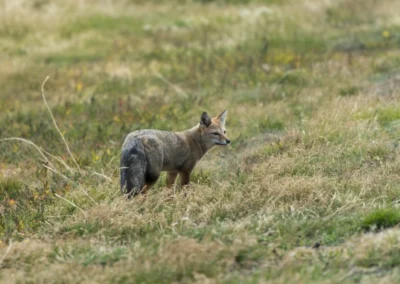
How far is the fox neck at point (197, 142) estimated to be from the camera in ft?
33.4

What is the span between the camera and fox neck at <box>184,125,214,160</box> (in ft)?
33.4

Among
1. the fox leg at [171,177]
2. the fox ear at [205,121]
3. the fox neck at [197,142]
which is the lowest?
the fox leg at [171,177]

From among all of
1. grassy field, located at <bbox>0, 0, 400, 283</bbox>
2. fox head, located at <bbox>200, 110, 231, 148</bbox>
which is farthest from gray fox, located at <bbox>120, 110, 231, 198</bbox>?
grassy field, located at <bbox>0, 0, 400, 283</bbox>

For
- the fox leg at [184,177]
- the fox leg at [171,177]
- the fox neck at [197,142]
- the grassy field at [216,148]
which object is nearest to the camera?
the grassy field at [216,148]

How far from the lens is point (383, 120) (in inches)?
455

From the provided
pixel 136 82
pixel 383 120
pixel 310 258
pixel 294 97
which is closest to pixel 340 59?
pixel 294 97

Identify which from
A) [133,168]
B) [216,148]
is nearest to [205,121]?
[216,148]

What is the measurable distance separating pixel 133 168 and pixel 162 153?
0.62 meters

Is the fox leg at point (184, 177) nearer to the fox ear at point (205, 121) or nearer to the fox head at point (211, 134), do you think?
the fox head at point (211, 134)

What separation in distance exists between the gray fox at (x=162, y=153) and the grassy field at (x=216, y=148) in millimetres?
253

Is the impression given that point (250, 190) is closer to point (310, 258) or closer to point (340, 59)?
point (310, 258)

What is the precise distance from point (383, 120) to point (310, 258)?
5349 mm

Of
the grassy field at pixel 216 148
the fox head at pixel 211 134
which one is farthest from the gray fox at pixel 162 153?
the grassy field at pixel 216 148

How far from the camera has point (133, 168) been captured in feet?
28.8
